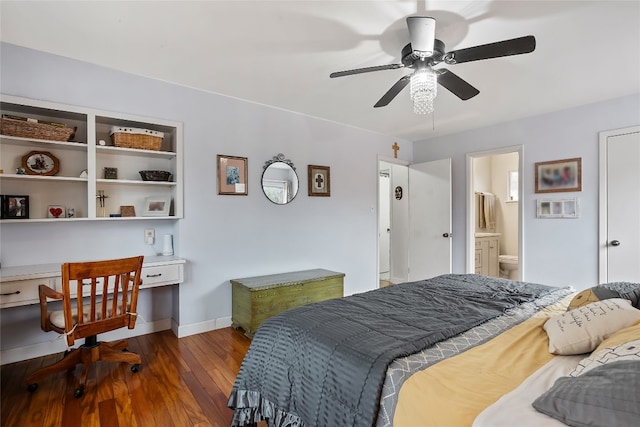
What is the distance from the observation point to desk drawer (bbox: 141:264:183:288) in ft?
8.96

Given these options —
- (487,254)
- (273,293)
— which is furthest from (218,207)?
(487,254)

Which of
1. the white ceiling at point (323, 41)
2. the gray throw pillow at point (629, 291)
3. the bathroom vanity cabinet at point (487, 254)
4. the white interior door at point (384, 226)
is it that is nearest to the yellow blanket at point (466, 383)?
the gray throw pillow at point (629, 291)

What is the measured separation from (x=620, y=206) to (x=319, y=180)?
320 cm

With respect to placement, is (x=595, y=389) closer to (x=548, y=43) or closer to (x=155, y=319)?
(x=548, y=43)

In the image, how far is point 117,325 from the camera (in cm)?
233

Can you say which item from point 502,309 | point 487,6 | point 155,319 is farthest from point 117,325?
point 487,6

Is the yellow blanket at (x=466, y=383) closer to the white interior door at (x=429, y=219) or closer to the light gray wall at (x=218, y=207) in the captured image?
the light gray wall at (x=218, y=207)

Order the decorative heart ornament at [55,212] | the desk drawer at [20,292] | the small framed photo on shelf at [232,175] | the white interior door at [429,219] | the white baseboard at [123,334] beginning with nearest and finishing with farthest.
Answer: the desk drawer at [20,292] → the white baseboard at [123,334] → the decorative heart ornament at [55,212] → the small framed photo on shelf at [232,175] → the white interior door at [429,219]

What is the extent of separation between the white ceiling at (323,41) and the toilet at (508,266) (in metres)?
2.69

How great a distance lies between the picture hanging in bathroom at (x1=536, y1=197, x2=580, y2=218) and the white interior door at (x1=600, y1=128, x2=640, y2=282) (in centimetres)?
24

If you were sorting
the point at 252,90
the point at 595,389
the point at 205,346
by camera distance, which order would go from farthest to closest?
the point at 252,90
the point at 205,346
the point at 595,389

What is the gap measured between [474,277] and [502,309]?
93 cm

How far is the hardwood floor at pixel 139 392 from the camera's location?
186cm

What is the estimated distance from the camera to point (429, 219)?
4.85m
